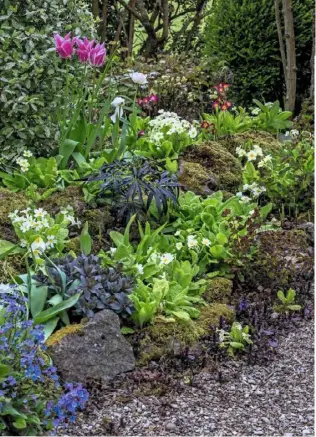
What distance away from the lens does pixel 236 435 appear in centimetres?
291

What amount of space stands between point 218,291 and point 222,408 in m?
0.95

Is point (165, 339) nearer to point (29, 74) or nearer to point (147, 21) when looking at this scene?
point (29, 74)

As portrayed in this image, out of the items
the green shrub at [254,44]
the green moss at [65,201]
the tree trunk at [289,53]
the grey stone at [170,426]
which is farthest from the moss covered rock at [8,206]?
the green shrub at [254,44]

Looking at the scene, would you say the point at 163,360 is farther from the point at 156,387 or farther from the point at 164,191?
the point at 164,191

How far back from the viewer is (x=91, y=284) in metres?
3.44

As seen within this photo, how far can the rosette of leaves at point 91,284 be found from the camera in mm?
3402

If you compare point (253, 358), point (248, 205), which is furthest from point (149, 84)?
point (253, 358)

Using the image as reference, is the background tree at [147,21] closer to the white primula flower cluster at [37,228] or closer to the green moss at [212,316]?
the white primula flower cluster at [37,228]

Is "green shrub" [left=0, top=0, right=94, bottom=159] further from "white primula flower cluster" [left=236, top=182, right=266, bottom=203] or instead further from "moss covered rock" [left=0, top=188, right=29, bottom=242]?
"white primula flower cluster" [left=236, top=182, right=266, bottom=203]

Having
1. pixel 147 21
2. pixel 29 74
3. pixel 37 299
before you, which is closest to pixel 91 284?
pixel 37 299

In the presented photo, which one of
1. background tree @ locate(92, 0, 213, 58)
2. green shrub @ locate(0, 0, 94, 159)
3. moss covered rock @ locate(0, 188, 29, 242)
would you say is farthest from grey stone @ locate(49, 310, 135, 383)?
background tree @ locate(92, 0, 213, 58)

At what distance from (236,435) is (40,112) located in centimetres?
279

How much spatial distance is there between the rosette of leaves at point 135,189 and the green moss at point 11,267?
2.27 feet

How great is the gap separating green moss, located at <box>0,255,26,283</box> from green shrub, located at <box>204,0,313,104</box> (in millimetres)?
4117
